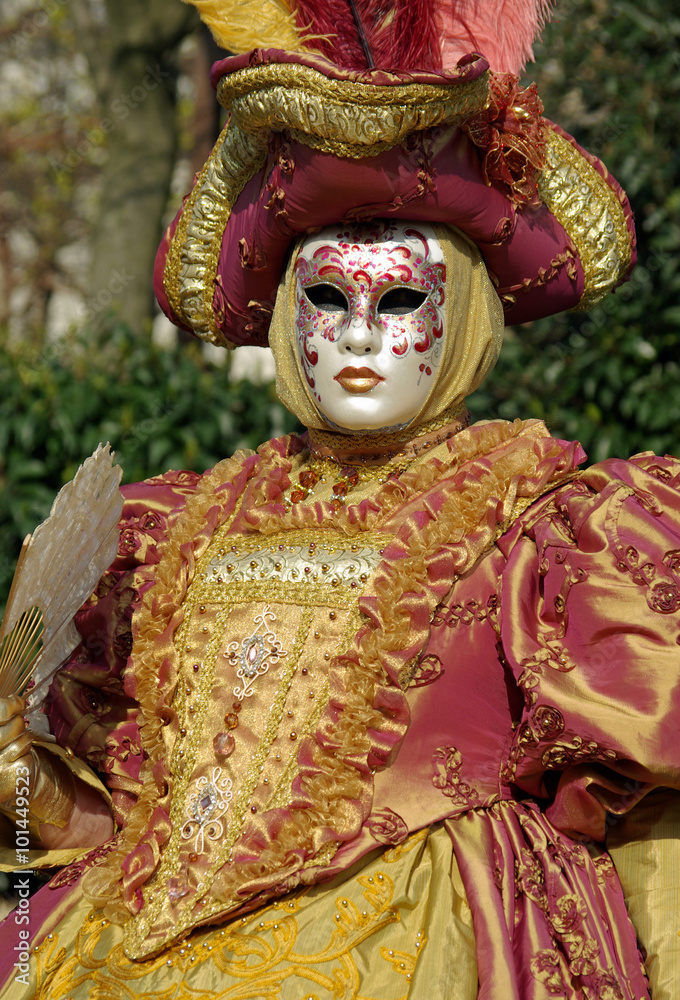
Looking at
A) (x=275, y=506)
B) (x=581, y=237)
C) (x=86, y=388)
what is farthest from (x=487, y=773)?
(x=86, y=388)

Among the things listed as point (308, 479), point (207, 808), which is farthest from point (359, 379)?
point (207, 808)

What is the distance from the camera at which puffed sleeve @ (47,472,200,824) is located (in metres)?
2.44

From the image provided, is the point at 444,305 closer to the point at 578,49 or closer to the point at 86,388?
the point at 86,388

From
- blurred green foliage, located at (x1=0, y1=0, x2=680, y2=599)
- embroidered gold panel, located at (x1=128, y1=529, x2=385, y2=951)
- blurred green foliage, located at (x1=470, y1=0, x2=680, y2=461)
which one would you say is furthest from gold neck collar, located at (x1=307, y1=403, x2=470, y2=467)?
blurred green foliage, located at (x1=470, y1=0, x2=680, y2=461)

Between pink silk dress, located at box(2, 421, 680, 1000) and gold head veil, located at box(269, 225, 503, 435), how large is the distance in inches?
5.2

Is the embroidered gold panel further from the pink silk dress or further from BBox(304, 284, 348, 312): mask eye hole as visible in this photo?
BBox(304, 284, 348, 312): mask eye hole

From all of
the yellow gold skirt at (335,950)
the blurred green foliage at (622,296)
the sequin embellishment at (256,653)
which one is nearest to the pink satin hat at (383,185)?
the sequin embellishment at (256,653)

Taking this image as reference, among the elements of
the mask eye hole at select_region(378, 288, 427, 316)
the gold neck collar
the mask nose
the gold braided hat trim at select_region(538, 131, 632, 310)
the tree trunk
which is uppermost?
the gold braided hat trim at select_region(538, 131, 632, 310)

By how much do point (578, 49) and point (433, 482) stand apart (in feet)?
11.5

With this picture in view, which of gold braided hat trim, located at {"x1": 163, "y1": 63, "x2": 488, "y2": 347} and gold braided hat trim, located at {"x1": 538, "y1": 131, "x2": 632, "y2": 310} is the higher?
gold braided hat trim, located at {"x1": 163, "y1": 63, "x2": 488, "y2": 347}

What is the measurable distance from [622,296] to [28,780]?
10.8 feet

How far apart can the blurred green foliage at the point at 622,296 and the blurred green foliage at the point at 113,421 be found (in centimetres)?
104

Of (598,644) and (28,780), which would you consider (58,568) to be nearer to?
(28,780)

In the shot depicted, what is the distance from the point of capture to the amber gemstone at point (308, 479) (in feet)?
8.17
